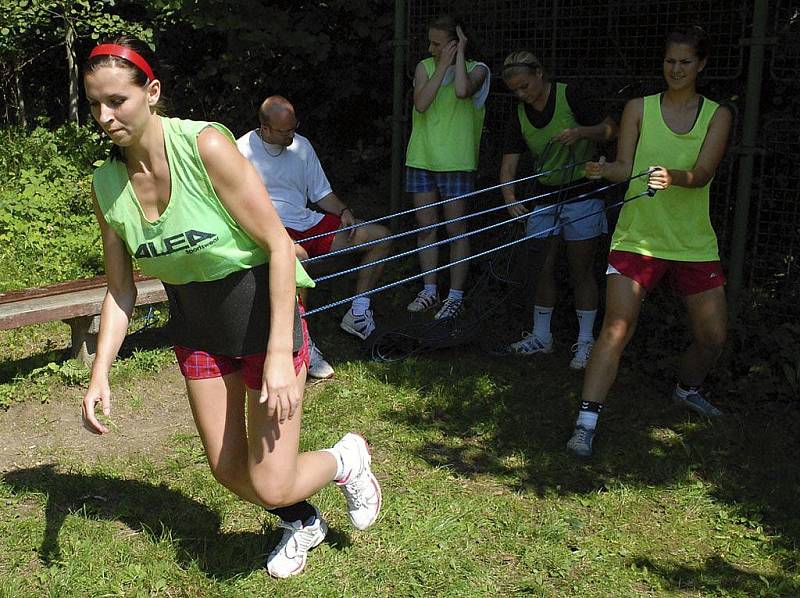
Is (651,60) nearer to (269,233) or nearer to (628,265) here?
(628,265)

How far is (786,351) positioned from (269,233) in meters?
3.47

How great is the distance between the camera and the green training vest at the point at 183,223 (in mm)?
3020

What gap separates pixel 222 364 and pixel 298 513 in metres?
0.72

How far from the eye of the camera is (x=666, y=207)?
4617 mm

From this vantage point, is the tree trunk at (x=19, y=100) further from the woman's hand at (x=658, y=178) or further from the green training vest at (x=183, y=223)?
the green training vest at (x=183, y=223)

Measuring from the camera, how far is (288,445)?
10.8 ft

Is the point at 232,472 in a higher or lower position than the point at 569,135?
lower

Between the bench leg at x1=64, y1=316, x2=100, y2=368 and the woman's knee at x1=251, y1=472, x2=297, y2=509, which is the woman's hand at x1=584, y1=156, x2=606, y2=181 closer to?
the woman's knee at x1=251, y1=472, x2=297, y2=509

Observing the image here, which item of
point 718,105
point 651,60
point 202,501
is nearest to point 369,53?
point 651,60

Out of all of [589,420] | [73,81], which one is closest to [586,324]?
[589,420]

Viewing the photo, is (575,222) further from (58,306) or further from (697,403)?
(58,306)

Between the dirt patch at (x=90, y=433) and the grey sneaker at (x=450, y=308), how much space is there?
1.72m

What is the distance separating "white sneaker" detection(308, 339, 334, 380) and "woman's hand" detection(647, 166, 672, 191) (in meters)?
2.20

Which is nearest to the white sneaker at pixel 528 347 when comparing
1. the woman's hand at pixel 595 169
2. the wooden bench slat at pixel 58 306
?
the woman's hand at pixel 595 169
